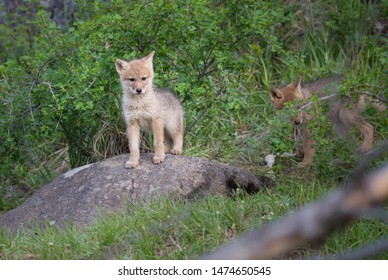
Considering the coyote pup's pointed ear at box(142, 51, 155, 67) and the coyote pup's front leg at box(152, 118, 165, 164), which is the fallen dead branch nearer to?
the coyote pup's front leg at box(152, 118, 165, 164)

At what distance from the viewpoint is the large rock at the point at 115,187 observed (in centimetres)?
625

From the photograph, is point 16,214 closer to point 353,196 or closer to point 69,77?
point 69,77

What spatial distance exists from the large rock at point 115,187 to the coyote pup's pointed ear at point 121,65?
3.00 ft

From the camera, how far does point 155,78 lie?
7.24 m

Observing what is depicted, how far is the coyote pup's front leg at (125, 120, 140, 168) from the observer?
6.48 m

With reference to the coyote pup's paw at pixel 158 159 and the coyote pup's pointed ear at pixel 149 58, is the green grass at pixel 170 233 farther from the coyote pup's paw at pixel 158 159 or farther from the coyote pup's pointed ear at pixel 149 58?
the coyote pup's pointed ear at pixel 149 58

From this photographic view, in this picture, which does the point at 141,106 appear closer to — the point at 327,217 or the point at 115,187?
the point at 115,187

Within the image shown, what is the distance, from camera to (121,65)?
6648 mm

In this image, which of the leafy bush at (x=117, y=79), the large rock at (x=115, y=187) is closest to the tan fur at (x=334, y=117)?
the leafy bush at (x=117, y=79)

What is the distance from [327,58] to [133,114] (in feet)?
14.4

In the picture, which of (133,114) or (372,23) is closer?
(133,114)

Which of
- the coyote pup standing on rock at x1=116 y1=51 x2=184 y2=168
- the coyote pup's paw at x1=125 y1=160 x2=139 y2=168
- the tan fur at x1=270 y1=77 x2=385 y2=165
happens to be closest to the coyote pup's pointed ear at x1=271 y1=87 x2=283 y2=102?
the tan fur at x1=270 y1=77 x2=385 y2=165

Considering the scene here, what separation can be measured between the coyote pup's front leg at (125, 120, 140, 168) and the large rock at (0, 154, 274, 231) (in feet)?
0.23
